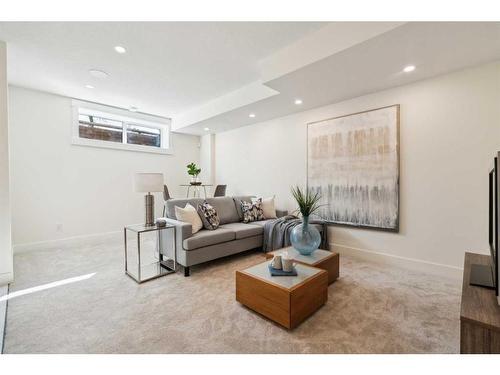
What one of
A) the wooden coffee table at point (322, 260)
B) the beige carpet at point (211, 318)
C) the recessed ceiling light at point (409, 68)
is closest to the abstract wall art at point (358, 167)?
the recessed ceiling light at point (409, 68)

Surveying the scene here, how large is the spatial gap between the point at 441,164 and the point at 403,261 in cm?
125

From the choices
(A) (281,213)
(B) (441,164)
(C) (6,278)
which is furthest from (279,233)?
(C) (6,278)

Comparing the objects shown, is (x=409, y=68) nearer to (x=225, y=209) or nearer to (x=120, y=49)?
(x=225, y=209)

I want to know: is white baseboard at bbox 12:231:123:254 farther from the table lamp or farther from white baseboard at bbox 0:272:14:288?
the table lamp

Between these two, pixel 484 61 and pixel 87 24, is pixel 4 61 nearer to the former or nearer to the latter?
pixel 87 24

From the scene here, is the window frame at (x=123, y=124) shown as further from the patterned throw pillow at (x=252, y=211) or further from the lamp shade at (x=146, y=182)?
the patterned throw pillow at (x=252, y=211)

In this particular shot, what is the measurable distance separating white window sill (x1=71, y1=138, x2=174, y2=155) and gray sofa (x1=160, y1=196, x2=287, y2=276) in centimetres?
214

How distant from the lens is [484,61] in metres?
2.33

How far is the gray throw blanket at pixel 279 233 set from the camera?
10.6 feet

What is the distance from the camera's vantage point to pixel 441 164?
8.66 ft
